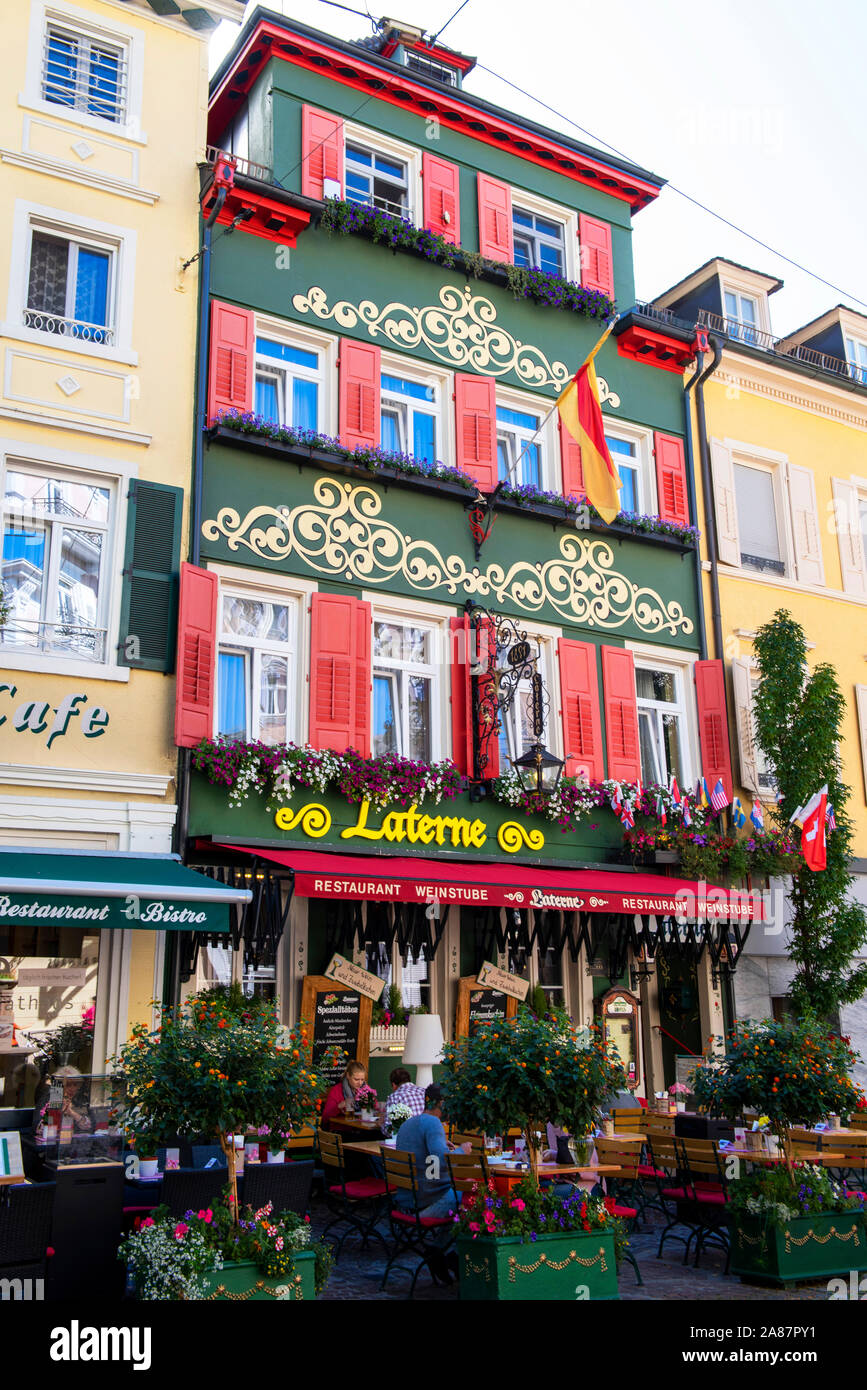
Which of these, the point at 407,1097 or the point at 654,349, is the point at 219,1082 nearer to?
the point at 407,1097

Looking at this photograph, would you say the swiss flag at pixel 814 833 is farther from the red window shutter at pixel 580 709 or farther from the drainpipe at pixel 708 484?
the drainpipe at pixel 708 484

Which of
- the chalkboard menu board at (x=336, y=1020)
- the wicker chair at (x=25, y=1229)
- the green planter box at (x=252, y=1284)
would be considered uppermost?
the chalkboard menu board at (x=336, y=1020)

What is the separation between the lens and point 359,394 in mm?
14180

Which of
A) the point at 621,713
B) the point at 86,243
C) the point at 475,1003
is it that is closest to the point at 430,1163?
the point at 475,1003

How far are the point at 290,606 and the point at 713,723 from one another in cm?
602

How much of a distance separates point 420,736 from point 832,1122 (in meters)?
5.82

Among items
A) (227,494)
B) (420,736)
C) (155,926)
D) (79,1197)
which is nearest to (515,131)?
(227,494)

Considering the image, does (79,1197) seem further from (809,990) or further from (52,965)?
(809,990)

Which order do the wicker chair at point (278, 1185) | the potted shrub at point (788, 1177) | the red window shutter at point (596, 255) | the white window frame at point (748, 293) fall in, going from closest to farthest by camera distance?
the wicker chair at point (278, 1185)
the potted shrub at point (788, 1177)
the red window shutter at point (596, 255)
the white window frame at point (748, 293)

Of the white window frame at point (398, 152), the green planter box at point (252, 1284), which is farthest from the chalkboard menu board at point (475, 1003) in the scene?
the white window frame at point (398, 152)

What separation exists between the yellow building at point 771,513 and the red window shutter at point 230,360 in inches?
271

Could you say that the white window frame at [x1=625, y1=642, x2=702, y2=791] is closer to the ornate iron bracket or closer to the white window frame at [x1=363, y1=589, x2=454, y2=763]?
the ornate iron bracket

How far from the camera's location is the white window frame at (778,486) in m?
18.0

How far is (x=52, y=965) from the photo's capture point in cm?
1126
